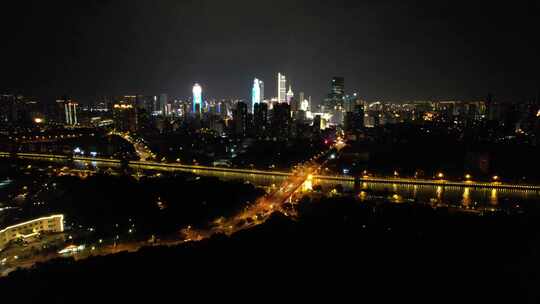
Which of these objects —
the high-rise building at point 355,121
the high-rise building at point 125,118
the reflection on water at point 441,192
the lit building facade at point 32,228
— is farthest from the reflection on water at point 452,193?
the high-rise building at point 125,118

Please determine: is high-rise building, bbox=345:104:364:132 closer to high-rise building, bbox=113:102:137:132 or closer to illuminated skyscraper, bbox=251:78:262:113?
illuminated skyscraper, bbox=251:78:262:113

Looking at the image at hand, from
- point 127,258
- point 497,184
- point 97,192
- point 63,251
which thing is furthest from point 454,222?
point 97,192

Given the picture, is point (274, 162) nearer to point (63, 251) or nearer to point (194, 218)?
point (194, 218)

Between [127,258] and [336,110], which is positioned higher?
[336,110]

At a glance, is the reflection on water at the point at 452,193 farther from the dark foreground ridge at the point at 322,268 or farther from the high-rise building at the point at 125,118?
the high-rise building at the point at 125,118

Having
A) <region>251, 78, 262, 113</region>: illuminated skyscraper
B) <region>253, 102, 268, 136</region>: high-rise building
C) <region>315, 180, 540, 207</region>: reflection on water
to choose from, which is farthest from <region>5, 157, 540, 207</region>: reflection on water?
<region>251, 78, 262, 113</region>: illuminated skyscraper

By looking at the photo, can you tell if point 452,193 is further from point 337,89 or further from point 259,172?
point 337,89

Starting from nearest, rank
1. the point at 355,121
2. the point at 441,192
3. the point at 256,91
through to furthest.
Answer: the point at 441,192 → the point at 355,121 → the point at 256,91

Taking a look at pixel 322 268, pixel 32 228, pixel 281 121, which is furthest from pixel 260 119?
pixel 322 268

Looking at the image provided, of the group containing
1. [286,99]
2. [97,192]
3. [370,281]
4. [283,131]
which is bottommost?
[370,281]
